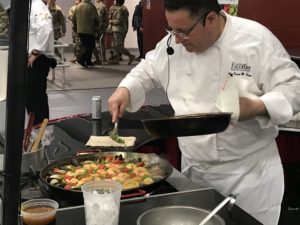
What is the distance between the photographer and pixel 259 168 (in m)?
1.70

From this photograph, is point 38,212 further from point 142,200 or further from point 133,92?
point 133,92

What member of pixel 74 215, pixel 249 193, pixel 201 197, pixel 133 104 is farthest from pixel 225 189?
pixel 74 215

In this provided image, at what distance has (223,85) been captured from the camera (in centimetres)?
152

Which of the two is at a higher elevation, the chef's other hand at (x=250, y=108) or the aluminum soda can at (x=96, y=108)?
the chef's other hand at (x=250, y=108)

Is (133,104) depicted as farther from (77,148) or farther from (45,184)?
(45,184)

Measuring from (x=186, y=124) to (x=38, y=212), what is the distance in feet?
1.55

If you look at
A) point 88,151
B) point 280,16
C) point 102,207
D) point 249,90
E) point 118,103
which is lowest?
point 88,151

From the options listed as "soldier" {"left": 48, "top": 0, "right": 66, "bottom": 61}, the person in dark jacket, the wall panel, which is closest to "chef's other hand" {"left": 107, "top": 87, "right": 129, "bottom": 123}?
the wall panel

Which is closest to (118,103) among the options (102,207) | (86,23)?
(102,207)

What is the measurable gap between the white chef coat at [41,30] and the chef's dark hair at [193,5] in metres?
2.80

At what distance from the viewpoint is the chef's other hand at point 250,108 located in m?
1.33

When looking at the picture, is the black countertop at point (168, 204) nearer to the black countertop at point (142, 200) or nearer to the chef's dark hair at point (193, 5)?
the black countertop at point (142, 200)

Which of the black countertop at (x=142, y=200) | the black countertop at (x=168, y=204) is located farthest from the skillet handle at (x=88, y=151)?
the black countertop at (x=168, y=204)

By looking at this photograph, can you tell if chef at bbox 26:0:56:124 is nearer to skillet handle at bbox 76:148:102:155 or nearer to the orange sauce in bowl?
skillet handle at bbox 76:148:102:155
